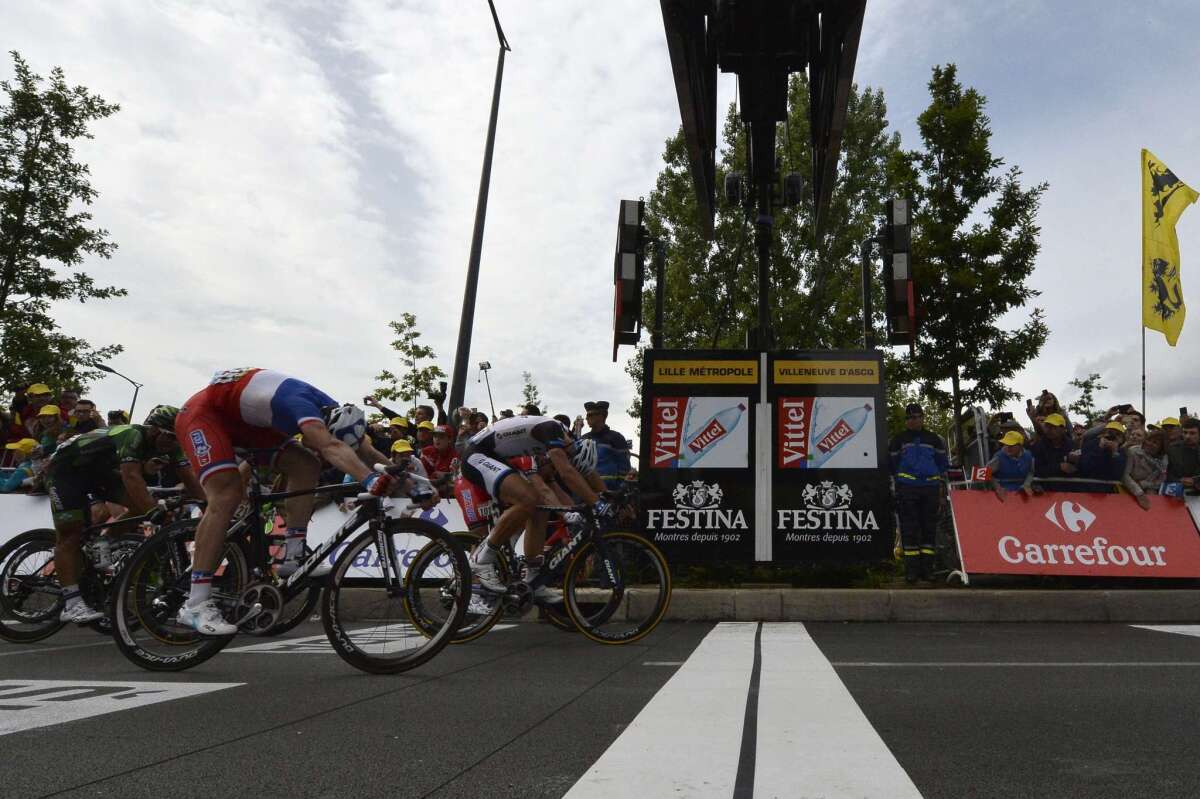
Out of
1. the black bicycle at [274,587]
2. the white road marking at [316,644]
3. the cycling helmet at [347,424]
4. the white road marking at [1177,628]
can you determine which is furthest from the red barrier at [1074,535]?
the cycling helmet at [347,424]

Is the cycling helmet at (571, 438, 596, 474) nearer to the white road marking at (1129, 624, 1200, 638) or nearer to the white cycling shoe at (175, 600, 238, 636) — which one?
the white cycling shoe at (175, 600, 238, 636)

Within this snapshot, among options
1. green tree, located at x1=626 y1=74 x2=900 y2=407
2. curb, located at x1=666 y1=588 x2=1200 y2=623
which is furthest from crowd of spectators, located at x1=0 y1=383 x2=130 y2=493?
green tree, located at x1=626 y1=74 x2=900 y2=407

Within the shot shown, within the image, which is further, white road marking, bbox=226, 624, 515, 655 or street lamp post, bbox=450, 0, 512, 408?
street lamp post, bbox=450, 0, 512, 408

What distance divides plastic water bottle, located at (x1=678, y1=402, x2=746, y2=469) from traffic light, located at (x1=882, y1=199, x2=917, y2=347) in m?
2.07

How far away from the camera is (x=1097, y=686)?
425 cm

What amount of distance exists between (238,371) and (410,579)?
5.14ft

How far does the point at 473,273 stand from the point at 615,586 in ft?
26.6

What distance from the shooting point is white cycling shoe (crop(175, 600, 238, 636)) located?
15.9 feet

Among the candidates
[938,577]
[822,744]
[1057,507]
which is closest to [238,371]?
[822,744]

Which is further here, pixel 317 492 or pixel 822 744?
pixel 317 492

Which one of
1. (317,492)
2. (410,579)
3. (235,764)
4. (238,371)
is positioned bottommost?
(235,764)

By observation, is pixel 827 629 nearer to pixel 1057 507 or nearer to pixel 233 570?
pixel 1057 507

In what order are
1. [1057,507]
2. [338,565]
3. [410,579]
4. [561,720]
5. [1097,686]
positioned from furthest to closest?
Result: [1057,507]
[410,579]
[338,565]
[1097,686]
[561,720]

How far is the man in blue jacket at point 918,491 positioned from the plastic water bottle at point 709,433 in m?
1.67
